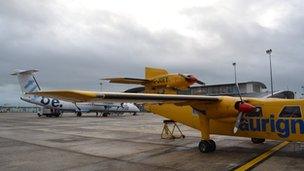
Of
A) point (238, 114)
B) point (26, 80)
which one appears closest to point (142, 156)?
point (238, 114)

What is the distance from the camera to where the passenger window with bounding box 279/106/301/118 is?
1325cm

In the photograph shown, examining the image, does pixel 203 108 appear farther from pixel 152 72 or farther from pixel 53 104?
pixel 53 104

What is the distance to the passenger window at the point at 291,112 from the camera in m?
13.2

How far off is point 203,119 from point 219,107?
3.63 ft

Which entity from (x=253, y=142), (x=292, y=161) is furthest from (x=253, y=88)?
(x=292, y=161)

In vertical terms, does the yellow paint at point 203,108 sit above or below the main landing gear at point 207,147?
above

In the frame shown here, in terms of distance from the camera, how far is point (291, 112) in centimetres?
1342

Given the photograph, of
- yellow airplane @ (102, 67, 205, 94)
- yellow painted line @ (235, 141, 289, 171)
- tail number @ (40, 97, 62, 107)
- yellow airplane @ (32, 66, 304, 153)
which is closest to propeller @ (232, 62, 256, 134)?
yellow airplane @ (32, 66, 304, 153)

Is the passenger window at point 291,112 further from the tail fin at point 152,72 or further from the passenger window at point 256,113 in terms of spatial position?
the tail fin at point 152,72

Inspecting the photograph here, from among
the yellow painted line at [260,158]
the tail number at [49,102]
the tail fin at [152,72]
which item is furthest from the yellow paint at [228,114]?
the tail number at [49,102]

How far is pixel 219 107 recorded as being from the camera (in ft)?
49.1

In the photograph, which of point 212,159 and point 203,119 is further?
point 203,119

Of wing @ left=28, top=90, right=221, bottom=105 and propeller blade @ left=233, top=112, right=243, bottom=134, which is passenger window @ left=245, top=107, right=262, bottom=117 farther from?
wing @ left=28, top=90, right=221, bottom=105

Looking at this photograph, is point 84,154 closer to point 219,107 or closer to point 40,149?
point 40,149
